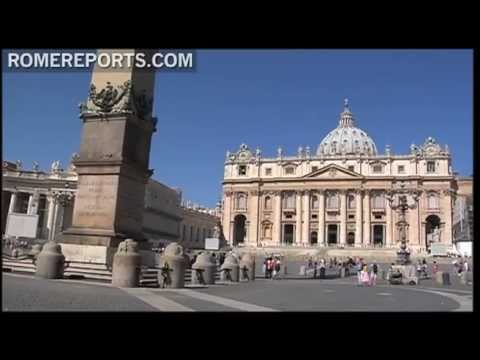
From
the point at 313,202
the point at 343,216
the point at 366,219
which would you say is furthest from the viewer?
the point at 313,202

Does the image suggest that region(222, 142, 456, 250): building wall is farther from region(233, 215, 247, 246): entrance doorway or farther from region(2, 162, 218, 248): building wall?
region(2, 162, 218, 248): building wall

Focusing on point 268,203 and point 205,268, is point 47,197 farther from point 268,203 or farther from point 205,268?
point 205,268

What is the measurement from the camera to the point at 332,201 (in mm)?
102875

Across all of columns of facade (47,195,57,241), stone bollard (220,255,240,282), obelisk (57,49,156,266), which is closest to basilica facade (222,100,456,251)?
columns of facade (47,195,57,241)

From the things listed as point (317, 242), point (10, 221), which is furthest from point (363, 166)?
point (10, 221)

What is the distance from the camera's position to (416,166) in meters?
98.6

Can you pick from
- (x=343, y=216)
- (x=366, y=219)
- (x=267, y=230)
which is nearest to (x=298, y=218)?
(x=267, y=230)

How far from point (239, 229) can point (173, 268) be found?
9403 cm

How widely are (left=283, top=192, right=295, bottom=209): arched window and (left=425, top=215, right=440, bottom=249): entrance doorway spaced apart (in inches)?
1026

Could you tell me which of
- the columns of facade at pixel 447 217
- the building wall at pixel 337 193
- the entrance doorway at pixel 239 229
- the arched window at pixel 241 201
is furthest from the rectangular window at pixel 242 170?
the columns of facade at pixel 447 217

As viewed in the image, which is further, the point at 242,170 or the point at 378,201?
the point at 242,170

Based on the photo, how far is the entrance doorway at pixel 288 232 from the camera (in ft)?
345
